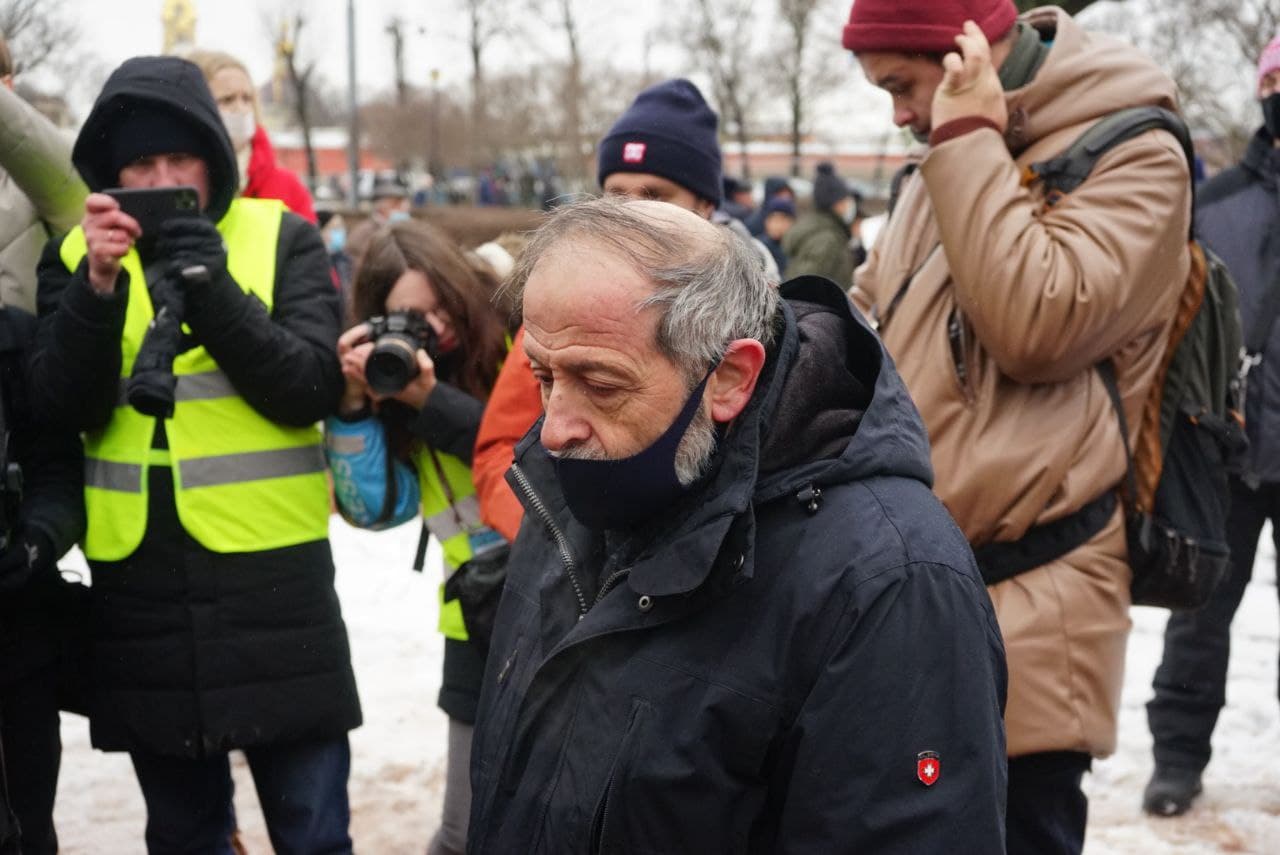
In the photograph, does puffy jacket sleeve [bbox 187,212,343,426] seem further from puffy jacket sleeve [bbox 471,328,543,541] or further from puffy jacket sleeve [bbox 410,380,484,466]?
puffy jacket sleeve [bbox 471,328,543,541]

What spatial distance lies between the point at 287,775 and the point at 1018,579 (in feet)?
5.44

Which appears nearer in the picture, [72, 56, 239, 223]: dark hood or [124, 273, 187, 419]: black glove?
[124, 273, 187, 419]: black glove

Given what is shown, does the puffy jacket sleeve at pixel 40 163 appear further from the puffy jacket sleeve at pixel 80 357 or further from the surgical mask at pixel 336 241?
the surgical mask at pixel 336 241

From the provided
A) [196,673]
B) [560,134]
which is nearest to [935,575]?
[196,673]

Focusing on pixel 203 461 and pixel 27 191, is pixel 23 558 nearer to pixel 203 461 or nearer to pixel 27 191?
pixel 203 461

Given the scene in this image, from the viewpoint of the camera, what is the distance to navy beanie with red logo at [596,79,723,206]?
3.36m

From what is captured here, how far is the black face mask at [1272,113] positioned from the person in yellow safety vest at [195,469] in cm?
296

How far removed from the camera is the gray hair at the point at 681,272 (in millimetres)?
1698

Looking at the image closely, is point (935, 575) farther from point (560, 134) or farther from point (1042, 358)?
point (560, 134)

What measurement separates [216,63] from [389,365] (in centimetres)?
190

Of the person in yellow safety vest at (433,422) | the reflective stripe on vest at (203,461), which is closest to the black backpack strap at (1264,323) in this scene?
the person in yellow safety vest at (433,422)

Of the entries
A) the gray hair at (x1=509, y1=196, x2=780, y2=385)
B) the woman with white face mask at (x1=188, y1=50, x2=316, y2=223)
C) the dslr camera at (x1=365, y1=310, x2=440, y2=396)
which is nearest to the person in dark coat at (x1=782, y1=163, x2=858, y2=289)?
the woman with white face mask at (x1=188, y1=50, x2=316, y2=223)

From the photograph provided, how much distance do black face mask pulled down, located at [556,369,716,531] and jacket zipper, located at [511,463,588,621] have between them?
149 millimetres

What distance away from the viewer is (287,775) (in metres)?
3.06
